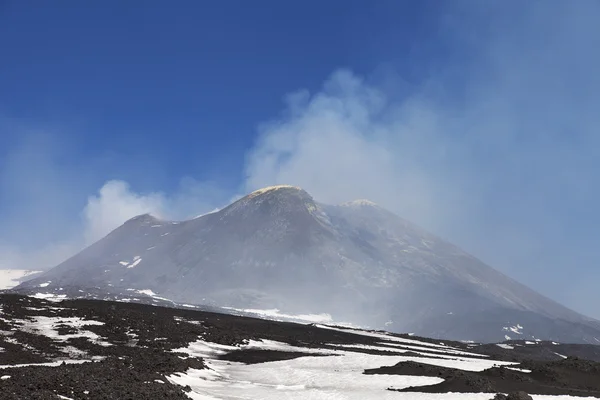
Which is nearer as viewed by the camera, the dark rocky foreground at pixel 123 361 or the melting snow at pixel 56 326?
the dark rocky foreground at pixel 123 361

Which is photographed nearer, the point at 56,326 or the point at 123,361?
the point at 123,361

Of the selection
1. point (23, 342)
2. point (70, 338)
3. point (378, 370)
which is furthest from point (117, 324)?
point (378, 370)

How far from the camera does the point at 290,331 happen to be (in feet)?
291

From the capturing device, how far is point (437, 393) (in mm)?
30594

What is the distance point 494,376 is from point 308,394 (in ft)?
54.3

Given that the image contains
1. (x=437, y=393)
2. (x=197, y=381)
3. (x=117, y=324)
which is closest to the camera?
(x=437, y=393)

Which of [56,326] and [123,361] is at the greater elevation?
[56,326]

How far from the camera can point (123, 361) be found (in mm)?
35469

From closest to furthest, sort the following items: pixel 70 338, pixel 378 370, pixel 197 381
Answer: pixel 197 381 < pixel 378 370 < pixel 70 338

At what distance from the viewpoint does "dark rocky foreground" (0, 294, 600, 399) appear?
80.2 feet

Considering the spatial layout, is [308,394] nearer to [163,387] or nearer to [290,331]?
[163,387]

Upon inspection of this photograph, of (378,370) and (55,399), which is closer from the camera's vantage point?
(55,399)

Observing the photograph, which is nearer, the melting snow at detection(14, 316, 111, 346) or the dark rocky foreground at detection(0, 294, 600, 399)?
the dark rocky foreground at detection(0, 294, 600, 399)

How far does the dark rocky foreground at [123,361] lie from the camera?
80.2ft
